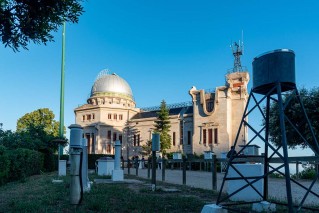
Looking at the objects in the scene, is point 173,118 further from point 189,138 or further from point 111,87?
point 111,87

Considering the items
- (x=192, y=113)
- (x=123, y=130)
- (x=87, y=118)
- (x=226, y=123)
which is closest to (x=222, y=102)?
(x=226, y=123)

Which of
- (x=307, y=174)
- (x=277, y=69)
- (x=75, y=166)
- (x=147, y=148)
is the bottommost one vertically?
(x=307, y=174)

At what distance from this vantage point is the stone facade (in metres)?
43.4

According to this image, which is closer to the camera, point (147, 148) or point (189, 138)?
point (147, 148)

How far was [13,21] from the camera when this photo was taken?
6496 mm

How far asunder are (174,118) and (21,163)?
106 ft

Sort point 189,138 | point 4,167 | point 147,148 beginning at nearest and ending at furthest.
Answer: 1. point 4,167
2. point 147,148
3. point 189,138

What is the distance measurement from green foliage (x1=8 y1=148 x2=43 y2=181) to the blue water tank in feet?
49.9

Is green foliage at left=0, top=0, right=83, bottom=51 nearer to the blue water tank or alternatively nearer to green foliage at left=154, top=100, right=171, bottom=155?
the blue water tank

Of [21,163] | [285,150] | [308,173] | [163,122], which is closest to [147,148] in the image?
[163,122]

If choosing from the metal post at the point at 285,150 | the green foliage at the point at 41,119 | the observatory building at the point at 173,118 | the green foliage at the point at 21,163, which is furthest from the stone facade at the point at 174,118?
the metal post at the point at 285,150

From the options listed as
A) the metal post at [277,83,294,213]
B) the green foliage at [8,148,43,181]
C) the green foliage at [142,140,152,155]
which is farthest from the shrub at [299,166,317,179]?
the green foliage at [142,140,152,155]

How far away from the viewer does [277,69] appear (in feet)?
16.8

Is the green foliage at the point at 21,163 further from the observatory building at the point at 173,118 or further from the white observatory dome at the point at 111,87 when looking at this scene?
the white observatory dome at the point at 111,87
